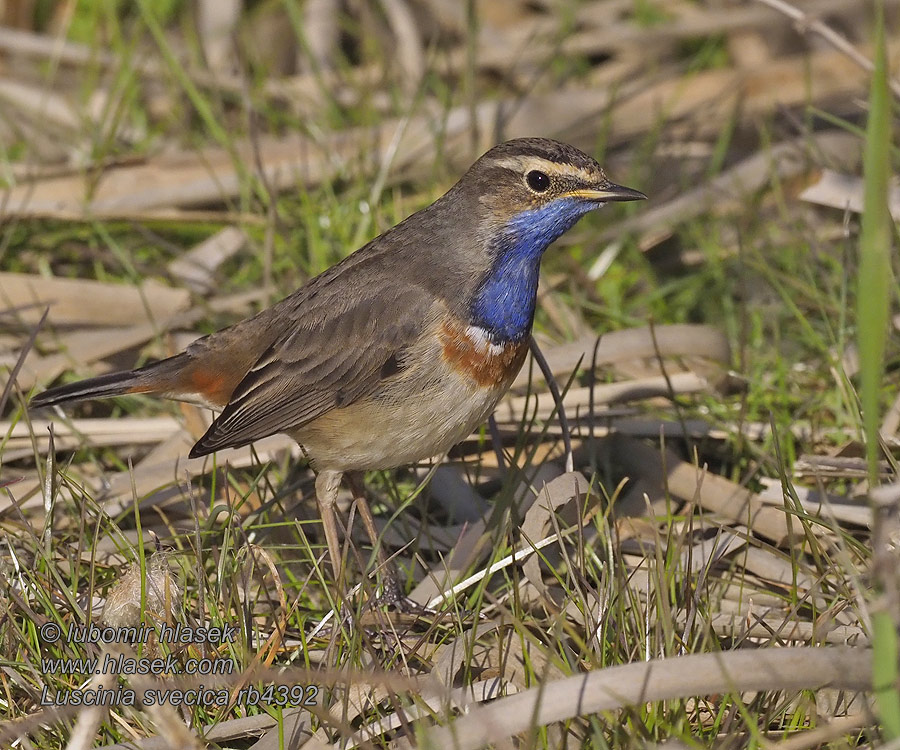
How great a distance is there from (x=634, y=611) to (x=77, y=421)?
120 inches

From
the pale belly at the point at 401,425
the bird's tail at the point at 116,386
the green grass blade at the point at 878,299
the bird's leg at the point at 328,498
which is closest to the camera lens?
the green grass blade at the point at 878,299

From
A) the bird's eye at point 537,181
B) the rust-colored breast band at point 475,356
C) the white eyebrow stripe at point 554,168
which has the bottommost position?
the rust-colored breast band at point 475,356

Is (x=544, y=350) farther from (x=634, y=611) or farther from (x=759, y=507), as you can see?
(x=634, y=611)

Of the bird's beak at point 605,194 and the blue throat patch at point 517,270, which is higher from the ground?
the bird's beak at point 605,194

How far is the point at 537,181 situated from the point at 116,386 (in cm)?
208

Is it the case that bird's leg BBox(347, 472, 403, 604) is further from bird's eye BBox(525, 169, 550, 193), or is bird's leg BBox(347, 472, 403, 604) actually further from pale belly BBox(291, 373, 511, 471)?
bird's eye BBox(525, 169, 550, 193)

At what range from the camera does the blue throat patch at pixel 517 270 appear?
4.95 m

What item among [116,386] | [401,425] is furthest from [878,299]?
[116,386]

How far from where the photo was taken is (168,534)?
5391 mm

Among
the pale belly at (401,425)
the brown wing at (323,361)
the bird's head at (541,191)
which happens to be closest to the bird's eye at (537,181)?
the bird's head at (541,191)

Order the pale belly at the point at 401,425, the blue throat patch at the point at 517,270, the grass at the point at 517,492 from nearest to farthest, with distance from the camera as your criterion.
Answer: the grass at the point at 517,492 → the pale belly at the point at 401,425 → the blue throat patch at the point at 517,270

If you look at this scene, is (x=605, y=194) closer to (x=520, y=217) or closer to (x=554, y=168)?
(x=554, y=168)

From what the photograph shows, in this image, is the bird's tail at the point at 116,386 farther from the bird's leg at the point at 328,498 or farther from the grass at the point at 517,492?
the bird's leg at the point at 328,498

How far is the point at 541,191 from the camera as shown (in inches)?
198
